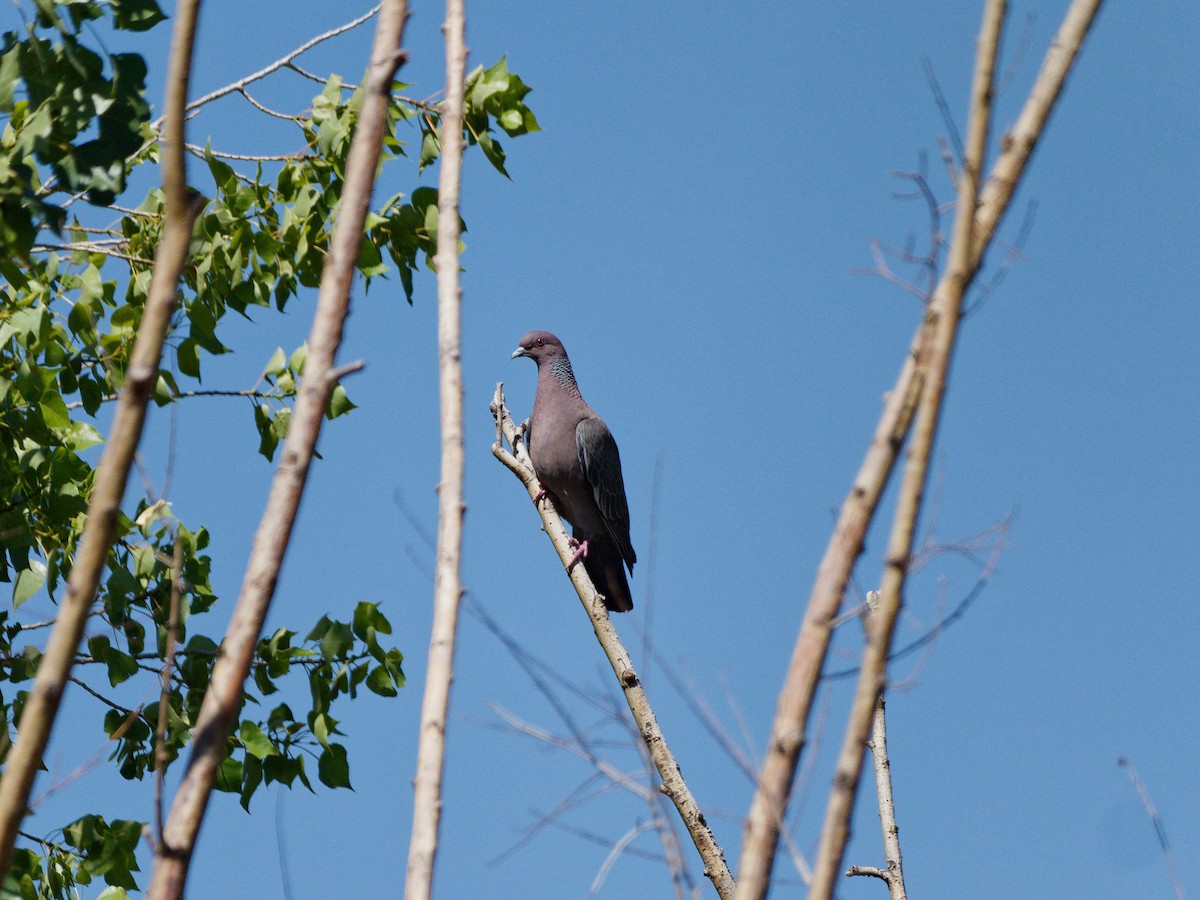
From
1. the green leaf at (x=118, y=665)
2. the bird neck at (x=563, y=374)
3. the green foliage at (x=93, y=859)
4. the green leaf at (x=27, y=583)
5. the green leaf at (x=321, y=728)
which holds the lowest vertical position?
the green foliage at (x=93, y=859)

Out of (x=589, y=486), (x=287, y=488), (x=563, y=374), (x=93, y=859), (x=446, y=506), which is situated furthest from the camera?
(x=563, y=374)

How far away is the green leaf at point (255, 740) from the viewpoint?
159 inches

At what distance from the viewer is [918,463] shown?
194 cm

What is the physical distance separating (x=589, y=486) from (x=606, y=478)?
14cm

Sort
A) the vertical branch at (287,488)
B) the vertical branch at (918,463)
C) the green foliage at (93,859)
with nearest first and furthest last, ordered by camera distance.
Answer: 1. the vertical branch at (918,463)
2. the vertical branch at (287,488)
3. the green foliage at (93,859)

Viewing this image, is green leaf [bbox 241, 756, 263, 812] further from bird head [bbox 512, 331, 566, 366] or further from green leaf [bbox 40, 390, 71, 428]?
bird head [bbox 512, 331, 566, 366]

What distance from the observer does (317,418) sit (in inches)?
84.7

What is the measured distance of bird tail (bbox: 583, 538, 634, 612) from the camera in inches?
277

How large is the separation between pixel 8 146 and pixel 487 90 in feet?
5.13

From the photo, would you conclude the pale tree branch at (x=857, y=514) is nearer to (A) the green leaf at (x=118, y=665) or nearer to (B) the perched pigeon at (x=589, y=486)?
(A) the green leaf at (x=118, y=665)

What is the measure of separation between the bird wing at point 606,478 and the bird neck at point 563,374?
30cm

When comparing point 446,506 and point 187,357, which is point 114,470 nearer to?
point 446,506

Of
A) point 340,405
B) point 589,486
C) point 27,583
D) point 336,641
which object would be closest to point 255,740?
point 336,641

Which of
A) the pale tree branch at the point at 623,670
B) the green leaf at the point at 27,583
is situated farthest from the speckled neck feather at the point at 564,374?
the green leaf at the point at 27,583
